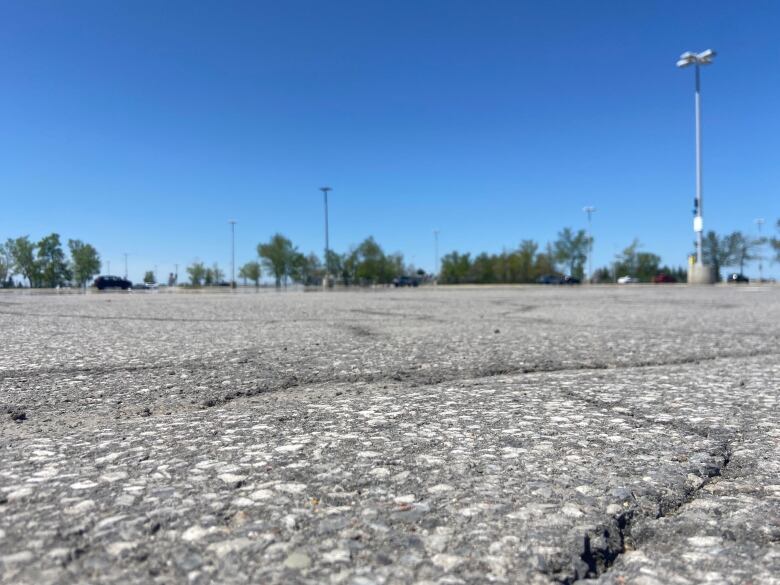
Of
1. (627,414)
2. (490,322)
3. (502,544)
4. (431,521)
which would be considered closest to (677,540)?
(502,544)

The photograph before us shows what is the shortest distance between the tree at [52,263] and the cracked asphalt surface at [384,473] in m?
65.6

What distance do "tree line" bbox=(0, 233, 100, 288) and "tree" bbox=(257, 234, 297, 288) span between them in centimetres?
1950

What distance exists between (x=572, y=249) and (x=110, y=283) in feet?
173

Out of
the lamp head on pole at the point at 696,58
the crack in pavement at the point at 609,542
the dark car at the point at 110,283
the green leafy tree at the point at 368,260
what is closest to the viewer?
the crack in pavement at the point at 609,542

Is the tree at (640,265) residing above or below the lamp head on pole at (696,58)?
below

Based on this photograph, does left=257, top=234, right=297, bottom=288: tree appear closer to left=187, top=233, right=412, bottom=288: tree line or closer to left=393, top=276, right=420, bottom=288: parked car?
left=187, top=233, right=412, bottom=288: tree line

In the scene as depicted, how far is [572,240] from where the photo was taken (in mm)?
68000

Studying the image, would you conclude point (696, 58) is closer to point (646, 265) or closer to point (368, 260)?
point (368, 260)

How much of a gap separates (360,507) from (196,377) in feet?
6.64

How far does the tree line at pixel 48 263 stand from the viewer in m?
58.1

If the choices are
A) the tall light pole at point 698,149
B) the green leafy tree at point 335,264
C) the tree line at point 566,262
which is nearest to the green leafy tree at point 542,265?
the tree line at point 566,262

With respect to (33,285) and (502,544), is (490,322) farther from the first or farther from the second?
(33,285)

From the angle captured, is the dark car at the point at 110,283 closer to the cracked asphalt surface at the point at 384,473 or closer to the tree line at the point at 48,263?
the tree line at the point at 48,263

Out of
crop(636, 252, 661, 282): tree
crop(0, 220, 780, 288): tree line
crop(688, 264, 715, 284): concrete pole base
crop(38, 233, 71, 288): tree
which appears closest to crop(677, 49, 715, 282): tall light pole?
crop(688, 264, 715, 284): concrete pole base
